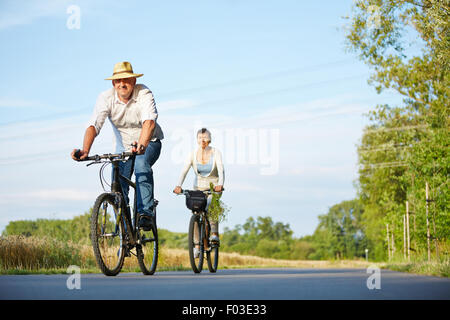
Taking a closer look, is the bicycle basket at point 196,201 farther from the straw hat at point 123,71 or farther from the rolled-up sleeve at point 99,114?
the straw hat at point 123,71

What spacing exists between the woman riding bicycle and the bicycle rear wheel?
9.92 ft

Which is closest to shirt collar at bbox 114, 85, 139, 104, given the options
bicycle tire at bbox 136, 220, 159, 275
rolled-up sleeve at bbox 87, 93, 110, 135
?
rolled-up sleeve at bbox 87, 93, 110, 135

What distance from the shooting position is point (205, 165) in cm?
1048

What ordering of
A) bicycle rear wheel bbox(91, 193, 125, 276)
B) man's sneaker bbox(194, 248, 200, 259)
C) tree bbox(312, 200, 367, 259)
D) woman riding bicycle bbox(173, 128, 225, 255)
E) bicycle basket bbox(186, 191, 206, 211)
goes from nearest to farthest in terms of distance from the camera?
bicycle rear wheel bbox(91, 193, 125, 276) < man's sneaker bbox(194, 248, 200, 259) < bicycle basket bbox(186, 191, 206, 211) < woman riding bicycle bbox(173, 128, 225, 255) < tree bbox(312, 200, 367, 259)

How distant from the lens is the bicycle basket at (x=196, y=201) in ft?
32.6

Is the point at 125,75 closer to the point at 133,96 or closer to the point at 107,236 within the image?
the point at 133,96

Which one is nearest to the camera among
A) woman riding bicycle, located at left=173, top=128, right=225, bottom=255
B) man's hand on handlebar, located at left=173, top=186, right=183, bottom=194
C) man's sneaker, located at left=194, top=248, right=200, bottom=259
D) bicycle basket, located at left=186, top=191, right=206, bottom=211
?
man's sneaker, located at left=194, top=248, right=200, bottom=259

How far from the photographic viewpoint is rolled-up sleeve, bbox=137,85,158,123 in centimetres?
773

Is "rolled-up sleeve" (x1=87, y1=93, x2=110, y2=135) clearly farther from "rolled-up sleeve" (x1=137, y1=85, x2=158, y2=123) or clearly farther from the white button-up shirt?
"rolled-up sleeve" (x1=137, y1=85, x2=158, y2=123)

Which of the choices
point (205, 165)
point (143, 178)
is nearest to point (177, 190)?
point (205, 165)

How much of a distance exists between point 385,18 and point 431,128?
11.4 meters

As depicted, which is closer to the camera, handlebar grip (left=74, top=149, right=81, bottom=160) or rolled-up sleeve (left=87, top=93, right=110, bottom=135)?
handlebar grip (left=74, top=149, right=81, bottom=160)

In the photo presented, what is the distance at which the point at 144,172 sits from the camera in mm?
7820
